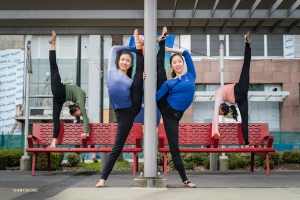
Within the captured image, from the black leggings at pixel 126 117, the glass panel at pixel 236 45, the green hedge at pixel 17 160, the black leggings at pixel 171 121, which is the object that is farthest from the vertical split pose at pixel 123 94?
the glass panel at pixel 236 45

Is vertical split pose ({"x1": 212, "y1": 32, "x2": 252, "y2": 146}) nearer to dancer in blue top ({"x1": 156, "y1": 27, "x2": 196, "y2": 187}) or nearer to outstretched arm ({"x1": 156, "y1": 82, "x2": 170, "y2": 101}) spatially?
dancer in blue top ({"x1": 156, "y1": 27, "x2": 196, "y2": 187})

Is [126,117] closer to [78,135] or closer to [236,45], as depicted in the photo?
[78,135]

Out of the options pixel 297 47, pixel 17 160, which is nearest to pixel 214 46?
pixel 297 47

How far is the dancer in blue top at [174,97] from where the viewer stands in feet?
23.9

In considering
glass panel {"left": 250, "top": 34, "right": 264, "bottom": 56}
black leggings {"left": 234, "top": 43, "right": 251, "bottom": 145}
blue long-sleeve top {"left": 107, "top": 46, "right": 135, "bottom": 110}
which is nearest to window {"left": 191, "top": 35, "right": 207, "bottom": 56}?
glass panel {"left": 250, "top": 34, "right": 264, "bottom": 56}

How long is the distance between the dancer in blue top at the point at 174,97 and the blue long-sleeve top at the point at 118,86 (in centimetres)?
54

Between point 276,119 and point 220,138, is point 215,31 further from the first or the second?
point 276,119

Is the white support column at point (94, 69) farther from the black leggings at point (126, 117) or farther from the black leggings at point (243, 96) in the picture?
the black leggings at point (126, 117)

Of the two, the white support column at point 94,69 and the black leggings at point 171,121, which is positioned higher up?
the white support column at point 94,69

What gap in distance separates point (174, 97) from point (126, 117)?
0.90 metres

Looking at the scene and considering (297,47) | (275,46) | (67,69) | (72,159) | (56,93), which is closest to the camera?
(56,93)

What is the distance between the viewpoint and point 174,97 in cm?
738

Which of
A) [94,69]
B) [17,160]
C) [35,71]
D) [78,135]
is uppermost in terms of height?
[35,71]

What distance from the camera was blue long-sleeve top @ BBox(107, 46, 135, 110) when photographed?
7.31m
